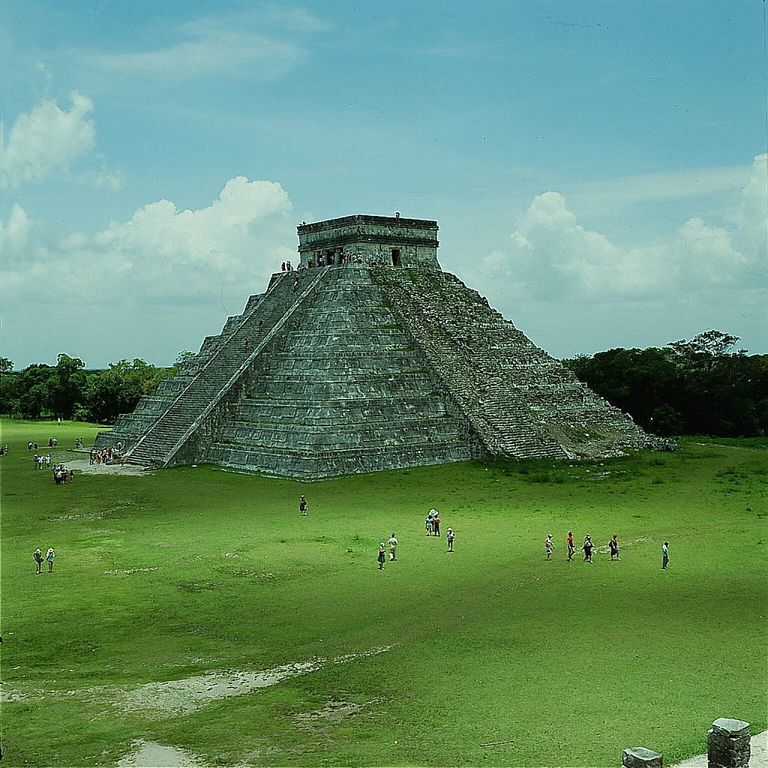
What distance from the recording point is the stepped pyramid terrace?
36688 mm

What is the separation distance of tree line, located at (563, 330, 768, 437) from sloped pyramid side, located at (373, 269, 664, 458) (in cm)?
897

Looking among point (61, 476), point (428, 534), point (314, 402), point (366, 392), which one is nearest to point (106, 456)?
point (61, 476)

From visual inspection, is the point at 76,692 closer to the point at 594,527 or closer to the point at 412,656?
the point at 412,656

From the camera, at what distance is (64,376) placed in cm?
7606

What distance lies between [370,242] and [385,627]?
104ft

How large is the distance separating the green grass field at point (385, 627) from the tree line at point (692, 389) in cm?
2296

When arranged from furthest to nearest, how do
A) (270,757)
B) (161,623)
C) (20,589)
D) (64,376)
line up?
(64,376) < (20,589) < (161,623) < (270,757)

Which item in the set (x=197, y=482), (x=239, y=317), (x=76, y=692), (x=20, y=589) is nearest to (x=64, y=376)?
(x=239, y=317)

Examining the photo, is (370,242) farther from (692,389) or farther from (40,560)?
(40,560)

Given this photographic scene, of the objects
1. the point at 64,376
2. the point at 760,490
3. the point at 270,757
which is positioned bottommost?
the point at 270,757

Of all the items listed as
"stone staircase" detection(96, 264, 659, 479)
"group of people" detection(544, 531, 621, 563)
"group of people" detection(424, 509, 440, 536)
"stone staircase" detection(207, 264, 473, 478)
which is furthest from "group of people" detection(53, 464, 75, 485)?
"group of people" detection(544, 531, 621, 563)

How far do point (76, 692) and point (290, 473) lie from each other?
20519mm

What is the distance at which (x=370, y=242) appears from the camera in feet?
152

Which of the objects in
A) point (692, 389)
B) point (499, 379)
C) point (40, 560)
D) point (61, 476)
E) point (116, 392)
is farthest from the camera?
point (116, 392)
